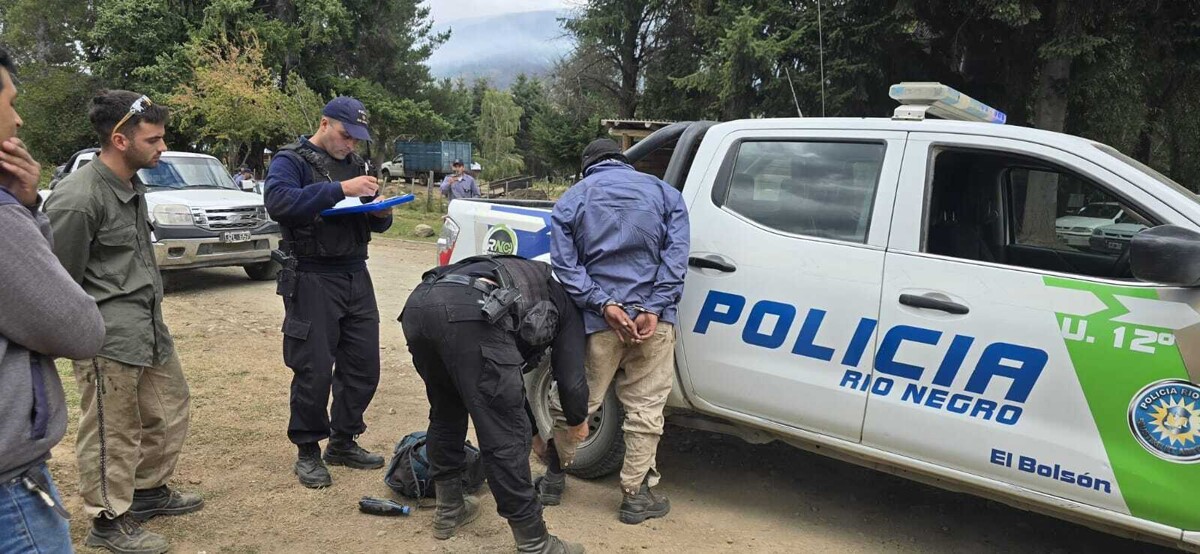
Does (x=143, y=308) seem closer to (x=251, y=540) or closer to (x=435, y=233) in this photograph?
(x=251, y=540)

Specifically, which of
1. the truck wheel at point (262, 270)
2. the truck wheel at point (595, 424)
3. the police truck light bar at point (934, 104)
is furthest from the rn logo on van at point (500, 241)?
the truck wheel at point (262, 270)

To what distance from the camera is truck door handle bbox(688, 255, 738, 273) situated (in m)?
3.45

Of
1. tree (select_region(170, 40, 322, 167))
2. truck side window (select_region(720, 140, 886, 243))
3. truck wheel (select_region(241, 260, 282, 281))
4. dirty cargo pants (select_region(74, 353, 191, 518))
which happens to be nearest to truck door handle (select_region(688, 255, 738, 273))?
truck side window (select_region(720, 140, 886, 243))

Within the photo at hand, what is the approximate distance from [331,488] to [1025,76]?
12.4 m

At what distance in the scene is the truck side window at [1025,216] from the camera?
309cm

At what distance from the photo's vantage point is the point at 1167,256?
2.45m

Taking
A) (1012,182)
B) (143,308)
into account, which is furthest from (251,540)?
(1012,182)

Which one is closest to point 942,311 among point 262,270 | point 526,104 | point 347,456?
point 347,456

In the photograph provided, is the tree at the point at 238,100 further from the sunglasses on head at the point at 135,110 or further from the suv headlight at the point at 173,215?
the sunglasses on head at the point at 135,110

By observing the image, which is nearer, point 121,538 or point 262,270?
point 121,538

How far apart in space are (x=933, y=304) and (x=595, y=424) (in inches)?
69.1

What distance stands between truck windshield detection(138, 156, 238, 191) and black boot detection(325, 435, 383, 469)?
6940mm

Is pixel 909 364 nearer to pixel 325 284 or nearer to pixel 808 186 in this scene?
pixel 808 186

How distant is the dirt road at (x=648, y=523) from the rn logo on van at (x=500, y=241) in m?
1.26
